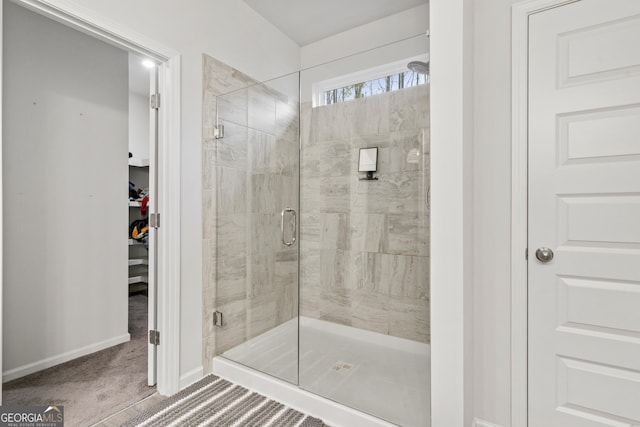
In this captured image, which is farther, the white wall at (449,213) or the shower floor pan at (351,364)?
the shower floor pan at (351,364)

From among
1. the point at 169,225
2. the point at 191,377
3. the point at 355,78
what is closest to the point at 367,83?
the point at 355,78

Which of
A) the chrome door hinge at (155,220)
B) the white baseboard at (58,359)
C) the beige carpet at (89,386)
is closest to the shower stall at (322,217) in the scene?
the chrome door hinge at (155,220)

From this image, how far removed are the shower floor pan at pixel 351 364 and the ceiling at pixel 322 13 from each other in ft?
8.22

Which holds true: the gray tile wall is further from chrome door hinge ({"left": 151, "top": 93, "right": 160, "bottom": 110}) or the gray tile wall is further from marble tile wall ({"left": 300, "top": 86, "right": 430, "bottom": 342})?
chrome door hinge ({"left": 151, "top": 93, "right": 160, "bottom": 110})

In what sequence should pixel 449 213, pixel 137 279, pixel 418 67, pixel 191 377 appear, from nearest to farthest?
pixel 449 213, pixel 418 67, pixel 191 377, pixel 137 279

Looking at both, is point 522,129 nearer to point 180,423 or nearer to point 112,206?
point 180,423

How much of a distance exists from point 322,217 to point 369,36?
1.64 m

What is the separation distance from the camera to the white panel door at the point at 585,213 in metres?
1.30

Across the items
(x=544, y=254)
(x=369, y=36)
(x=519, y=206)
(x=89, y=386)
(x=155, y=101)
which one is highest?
(x=369, y=36)

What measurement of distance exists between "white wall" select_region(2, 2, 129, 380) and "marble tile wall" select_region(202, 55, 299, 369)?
3.42 feet

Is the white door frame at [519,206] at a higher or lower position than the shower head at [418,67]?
lower

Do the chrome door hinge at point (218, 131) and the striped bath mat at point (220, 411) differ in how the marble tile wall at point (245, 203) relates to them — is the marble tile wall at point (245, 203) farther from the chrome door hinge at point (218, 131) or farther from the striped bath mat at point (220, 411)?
the striped bath mat at point (220, 411)

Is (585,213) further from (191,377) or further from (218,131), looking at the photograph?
(191,377)

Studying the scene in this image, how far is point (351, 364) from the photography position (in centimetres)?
213
